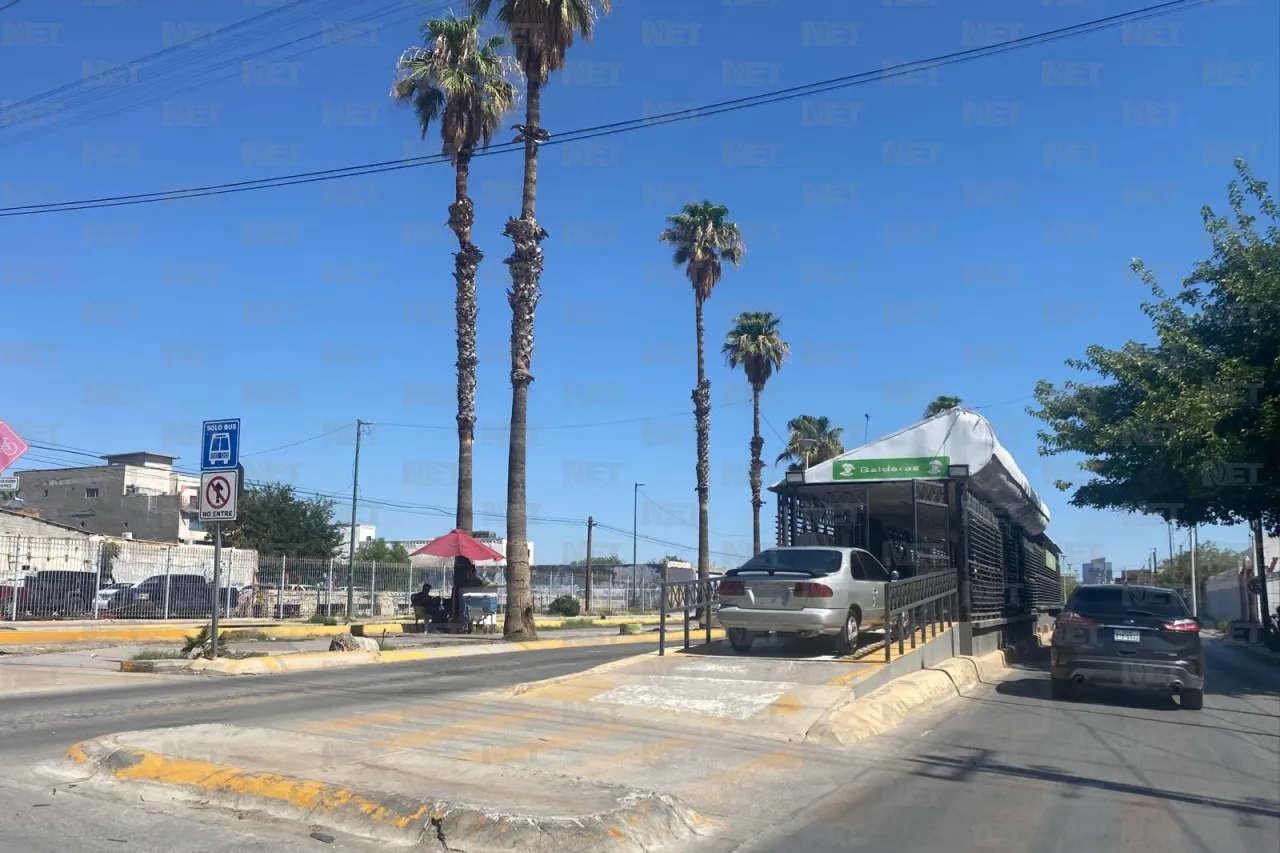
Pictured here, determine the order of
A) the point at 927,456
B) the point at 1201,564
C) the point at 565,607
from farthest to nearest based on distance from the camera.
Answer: the point at 1201,564, the point at 565,607, the point at 927,456

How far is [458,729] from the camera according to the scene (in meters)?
9.29

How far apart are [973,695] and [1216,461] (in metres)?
6.99

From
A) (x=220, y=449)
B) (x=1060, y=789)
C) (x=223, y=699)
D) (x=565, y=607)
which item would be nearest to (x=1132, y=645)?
(x=1060, y=789)

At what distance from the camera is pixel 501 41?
2786 cm

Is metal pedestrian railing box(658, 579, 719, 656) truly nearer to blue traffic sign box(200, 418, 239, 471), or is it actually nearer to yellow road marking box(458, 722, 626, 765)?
yellow road marking box(458, 722, 626, 765)

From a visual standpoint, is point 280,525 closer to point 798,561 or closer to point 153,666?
point 153,666

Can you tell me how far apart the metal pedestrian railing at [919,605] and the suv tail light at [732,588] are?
1.82 meters

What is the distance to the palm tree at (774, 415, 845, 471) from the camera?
169 ft

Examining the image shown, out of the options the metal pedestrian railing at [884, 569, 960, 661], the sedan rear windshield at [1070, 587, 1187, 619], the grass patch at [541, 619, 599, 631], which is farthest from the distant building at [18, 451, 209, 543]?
the sedan rear windshield at [1070, 587, 1187, 619]

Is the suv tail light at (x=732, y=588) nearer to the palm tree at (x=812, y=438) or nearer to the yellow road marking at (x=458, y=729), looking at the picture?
the yellow road marking at (x=458, y=729)

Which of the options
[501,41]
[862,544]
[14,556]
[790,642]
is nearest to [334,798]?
[790,642]

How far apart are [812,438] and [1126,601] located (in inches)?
1541

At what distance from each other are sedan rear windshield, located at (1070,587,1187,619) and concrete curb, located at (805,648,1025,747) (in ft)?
6.45

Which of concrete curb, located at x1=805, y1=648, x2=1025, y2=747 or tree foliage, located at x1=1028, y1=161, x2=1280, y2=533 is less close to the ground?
tree foliage, located at x1=1028, y1=161, x2=1280, y2=533
